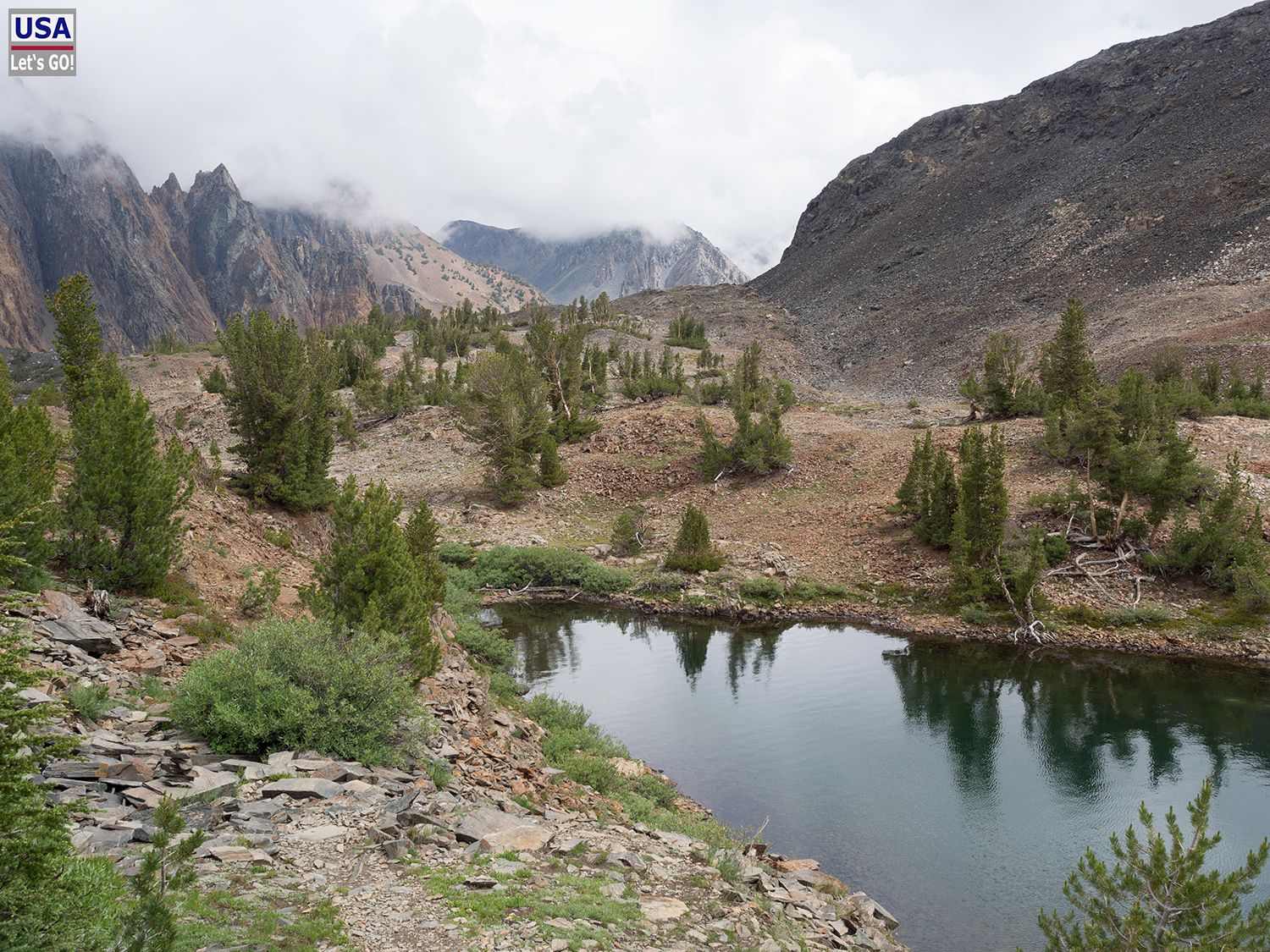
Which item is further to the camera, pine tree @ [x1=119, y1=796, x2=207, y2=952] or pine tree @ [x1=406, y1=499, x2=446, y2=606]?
pine tree @ [x1=406, y1=499, x2=446, y2=606]

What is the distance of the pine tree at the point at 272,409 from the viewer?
66.6ft

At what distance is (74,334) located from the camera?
64.1 ft

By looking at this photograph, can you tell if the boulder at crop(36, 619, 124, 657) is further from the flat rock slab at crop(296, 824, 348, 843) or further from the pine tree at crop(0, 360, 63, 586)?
the flat rock slab at crop(296, 824, 348, 843)

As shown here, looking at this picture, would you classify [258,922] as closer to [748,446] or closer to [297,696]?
[297,696]

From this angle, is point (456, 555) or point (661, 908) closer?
point (661, 908)

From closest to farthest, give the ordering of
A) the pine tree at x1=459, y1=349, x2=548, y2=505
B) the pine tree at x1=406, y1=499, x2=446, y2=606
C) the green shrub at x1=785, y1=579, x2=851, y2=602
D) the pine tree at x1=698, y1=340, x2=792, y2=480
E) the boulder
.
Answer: the boulder
the pine tree at x1=406, y1=499, x2=446, y2=606
the green shrub at x1=785, y1=579, x2=851, y2=602
the pine tree at x1=698, y1=340, x2=792, y2=480
the pine tree at x1=459, y1=349, x2=548, y2=505

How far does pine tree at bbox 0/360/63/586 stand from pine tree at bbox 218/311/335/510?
304 inches

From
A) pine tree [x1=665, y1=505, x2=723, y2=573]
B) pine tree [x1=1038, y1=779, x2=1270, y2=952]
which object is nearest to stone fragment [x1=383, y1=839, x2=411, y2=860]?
pine tree [x1=1038, y1=779, x2=1270, y2=952]

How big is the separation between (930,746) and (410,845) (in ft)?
41.0

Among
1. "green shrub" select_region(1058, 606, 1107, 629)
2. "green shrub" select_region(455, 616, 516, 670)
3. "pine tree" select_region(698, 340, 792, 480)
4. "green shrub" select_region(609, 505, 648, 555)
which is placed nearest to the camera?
"green shrub" select_region(455, 616, 516, 670)

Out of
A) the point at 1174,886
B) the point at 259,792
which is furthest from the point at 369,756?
the point at 1174,886

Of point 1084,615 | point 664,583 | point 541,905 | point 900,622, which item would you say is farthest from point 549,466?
point 541,905

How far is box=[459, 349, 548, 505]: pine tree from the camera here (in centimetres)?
3378

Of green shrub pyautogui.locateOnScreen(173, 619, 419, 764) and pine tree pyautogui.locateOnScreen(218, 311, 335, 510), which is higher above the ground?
pine tree pyautogui.locateOnScreen(218, 311, 335, 510)
